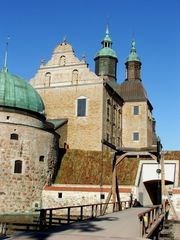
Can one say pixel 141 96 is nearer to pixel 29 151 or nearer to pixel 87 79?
pixel 87 79

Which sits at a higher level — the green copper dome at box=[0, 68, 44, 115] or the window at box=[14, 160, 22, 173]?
the green copper dome at box=[0, 68, 44, 115]

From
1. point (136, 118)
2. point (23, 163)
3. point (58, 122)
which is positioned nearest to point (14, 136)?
point (23, 163)

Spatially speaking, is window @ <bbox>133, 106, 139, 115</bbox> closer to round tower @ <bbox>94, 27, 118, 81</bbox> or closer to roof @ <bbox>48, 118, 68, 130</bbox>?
round tower @ <bbox>94, 27, 118, 81</bbox>

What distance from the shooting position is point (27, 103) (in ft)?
91.6

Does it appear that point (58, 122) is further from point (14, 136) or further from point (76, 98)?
point (14, 136)

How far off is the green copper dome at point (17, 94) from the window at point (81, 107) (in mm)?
7572

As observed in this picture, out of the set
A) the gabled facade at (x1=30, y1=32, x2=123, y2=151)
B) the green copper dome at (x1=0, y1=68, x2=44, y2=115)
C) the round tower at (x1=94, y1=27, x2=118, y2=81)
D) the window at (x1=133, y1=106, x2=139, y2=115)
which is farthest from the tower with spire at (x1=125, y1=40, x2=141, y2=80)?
the green copper dome at (x1=0, y1=68, x2=44, y2=115)

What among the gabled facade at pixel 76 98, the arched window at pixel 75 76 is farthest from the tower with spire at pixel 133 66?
the arched window at pixel 75 76

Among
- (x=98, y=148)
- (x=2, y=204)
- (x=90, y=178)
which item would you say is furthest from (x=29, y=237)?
(x=98, y=148)

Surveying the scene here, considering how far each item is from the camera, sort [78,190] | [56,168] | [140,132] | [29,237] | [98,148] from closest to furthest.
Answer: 1. [29,237]
2. [78,190]
3. [56,168]
4. [98,148]
5. [140,132]

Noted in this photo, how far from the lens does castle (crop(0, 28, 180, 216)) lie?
2634 cm

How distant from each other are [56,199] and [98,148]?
891cm

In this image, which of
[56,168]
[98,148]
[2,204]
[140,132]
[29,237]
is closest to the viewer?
[29,237]

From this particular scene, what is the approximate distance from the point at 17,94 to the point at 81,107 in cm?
970
